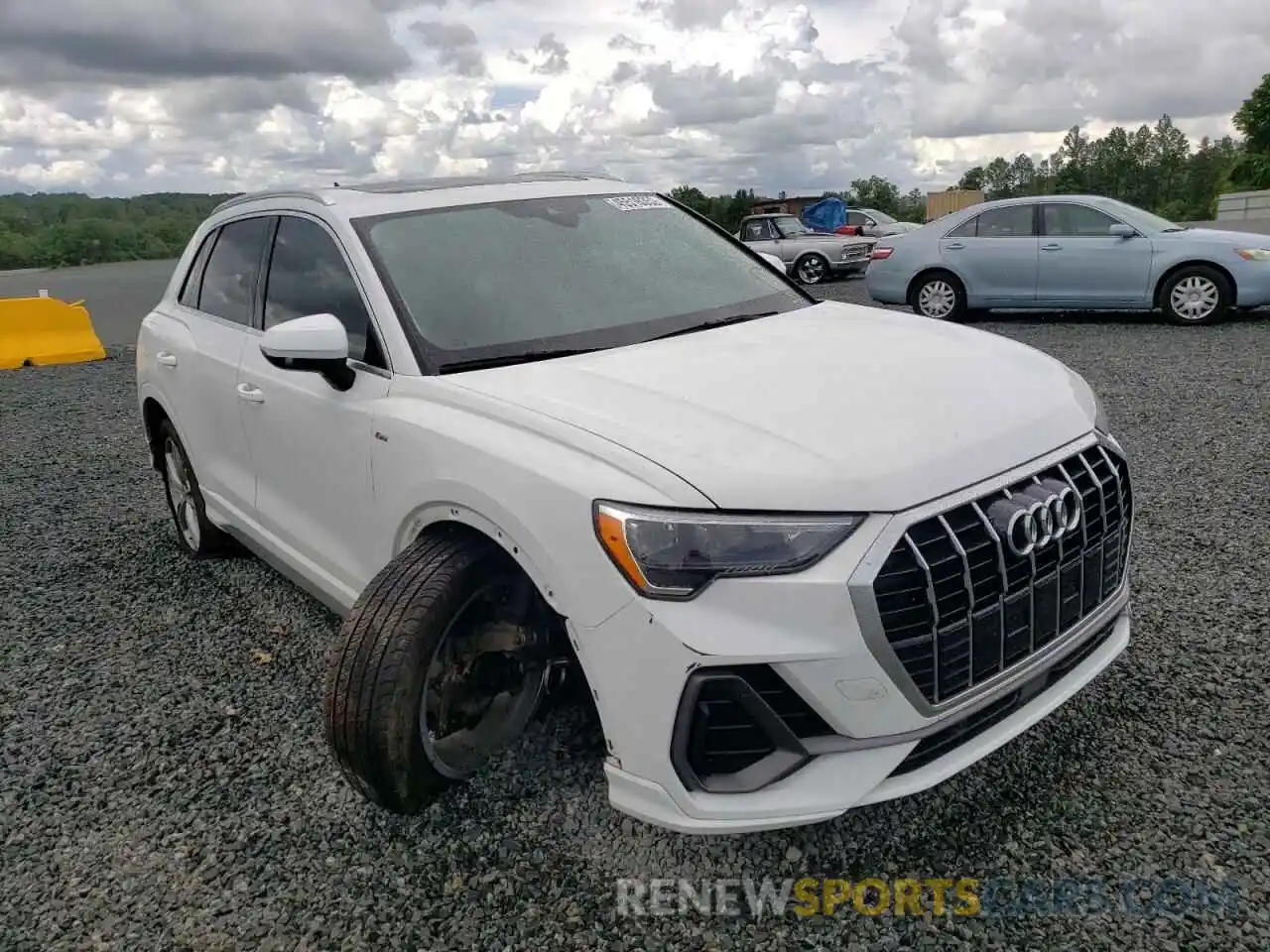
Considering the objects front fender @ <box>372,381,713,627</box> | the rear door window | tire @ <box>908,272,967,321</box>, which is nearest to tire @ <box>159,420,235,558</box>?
the rear door window

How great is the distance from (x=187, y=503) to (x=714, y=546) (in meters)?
3.64

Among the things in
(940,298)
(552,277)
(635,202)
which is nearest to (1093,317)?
(940,298)

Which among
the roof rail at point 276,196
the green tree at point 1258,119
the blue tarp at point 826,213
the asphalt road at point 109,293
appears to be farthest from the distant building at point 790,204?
the green tree at point 1258,119

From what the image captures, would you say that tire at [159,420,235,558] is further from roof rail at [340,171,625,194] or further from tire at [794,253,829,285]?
tire at [794,253,829,285]

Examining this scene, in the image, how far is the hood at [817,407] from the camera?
7.23ft

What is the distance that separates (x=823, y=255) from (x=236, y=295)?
16642 mm

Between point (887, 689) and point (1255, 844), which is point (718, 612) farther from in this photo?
point (1255, 844)

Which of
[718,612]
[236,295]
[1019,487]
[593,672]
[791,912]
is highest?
[236,295]

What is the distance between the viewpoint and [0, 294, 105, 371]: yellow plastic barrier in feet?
41.8

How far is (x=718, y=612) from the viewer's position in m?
2.14

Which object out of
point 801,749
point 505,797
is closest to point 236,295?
point 505,797

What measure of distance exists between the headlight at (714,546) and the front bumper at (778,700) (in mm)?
29

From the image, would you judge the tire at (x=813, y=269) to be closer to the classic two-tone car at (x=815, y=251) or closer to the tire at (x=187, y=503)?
the classic two-tone car at (x=815, y=251)

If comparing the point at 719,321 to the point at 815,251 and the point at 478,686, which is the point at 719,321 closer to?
the point at 478,686
